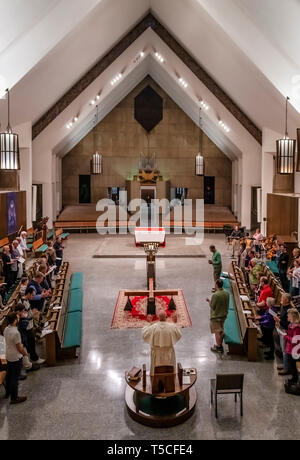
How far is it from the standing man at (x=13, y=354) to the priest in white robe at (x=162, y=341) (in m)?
1.50

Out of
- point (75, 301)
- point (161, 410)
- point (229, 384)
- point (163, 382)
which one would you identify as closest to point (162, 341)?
point (163, 382)

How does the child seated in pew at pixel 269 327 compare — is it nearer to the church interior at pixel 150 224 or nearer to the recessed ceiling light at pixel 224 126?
the church interior at pixel 150 224

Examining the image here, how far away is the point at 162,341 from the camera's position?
4988 mm

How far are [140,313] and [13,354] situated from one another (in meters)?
3.74

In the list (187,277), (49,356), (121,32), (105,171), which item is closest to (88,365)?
(49,356)

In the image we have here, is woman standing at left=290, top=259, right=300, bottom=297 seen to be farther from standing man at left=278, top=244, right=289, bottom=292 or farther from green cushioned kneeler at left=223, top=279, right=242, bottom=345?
green cushioned kneeler at left=223, top=279, right=242, bottom=345

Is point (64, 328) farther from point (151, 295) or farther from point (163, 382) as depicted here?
point (163, 382)

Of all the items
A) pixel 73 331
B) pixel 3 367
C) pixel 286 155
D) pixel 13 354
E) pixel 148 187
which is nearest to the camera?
pixel 13 354

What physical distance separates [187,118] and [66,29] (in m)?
14.1

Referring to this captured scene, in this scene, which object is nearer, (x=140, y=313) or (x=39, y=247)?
(x=140, y=313)

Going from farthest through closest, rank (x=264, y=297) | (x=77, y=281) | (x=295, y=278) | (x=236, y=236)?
1. (x=236, y=236)
2. (x=77, y=281)
3. (x=295, y=278)
4. (x=264, y=297)

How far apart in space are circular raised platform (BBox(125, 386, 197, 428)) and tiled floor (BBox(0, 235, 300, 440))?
8 cm

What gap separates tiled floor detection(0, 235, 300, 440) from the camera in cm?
457

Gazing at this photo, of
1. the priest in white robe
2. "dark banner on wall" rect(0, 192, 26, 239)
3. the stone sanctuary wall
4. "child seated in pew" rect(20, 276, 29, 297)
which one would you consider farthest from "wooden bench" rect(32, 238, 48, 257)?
the stone sanctuary wall
